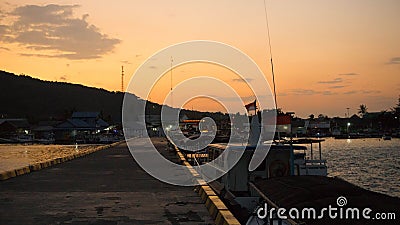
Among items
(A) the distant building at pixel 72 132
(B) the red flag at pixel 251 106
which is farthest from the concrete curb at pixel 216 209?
(A) the distant building at pixel 72 132

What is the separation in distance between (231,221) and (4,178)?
46.4 feet

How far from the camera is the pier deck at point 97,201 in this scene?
12.4m

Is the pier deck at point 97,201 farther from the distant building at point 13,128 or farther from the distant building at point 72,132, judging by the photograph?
the distant building at point 13,128

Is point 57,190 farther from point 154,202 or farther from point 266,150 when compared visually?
point 266,150

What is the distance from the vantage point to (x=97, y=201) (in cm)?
1531

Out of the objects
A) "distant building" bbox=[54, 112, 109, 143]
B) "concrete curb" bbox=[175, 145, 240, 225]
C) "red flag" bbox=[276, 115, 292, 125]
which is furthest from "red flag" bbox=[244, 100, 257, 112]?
"distant building" bbox=[54, 112, 109, 143]

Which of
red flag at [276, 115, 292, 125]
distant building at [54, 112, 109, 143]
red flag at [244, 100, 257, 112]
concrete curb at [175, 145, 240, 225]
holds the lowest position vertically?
concrete curb at [175, 145, 240, 225]

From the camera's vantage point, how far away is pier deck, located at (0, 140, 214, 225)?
40.7 feet

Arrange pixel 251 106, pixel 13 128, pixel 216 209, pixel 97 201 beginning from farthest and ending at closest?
pixel 13 128
pixel 251 106
pixel 97 201
pixel 216 209

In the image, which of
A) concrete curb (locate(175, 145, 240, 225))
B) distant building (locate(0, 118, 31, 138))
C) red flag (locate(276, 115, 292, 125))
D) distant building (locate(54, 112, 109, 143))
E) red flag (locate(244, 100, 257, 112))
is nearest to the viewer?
concrete curb (locate(175, 145, 240, 225))

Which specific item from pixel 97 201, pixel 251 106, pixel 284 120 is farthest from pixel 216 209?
pixel 251 106

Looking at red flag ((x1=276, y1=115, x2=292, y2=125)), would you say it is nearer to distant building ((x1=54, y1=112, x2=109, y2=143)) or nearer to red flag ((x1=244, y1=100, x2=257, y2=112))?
red flag ((x1=244, y1=100, x2=257, y2=112))

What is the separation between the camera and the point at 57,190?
18.1 m

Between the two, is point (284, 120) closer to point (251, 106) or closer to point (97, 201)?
point (251, 106)
